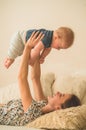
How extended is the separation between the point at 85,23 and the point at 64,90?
19.4 inches

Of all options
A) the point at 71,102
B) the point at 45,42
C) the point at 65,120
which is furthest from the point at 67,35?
the point at 65,120

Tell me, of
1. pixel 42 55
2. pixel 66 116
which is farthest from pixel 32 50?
pixel 66 116

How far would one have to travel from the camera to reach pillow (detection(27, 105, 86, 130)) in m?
1.42

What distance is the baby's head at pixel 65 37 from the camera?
177 cm

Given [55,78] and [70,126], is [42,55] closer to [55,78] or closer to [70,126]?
[55,78]

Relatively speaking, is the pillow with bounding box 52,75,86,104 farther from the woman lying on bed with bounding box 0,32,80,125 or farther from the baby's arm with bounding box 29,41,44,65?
the baby's arm with bounding box 29,41,44,65

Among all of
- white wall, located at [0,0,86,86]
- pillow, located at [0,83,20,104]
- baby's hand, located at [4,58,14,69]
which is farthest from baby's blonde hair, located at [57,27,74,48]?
pillow, located at [0,83,20,104]

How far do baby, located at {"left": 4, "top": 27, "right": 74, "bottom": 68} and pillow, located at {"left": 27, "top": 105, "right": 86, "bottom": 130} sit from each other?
0.47 metres

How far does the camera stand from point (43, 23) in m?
2.06

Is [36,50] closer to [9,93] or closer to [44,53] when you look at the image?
[44,53]

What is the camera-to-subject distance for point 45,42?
5.95ft

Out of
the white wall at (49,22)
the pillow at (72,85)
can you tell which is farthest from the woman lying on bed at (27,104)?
the white wall at (49,22)

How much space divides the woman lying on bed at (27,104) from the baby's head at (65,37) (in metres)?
0.13

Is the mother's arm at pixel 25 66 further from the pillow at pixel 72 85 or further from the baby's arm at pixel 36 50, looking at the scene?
the pillow at pixel 72 85
